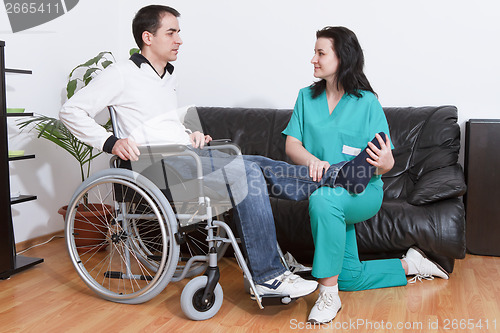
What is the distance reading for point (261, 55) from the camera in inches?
133

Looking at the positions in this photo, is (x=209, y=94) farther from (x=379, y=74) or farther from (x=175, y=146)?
(x=175, y=146)

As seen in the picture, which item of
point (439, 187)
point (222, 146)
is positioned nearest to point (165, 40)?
point (222, 146)

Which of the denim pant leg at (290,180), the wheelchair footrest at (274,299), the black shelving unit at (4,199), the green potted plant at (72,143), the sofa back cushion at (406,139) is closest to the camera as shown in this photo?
the wheelchair footrest at (274,299)

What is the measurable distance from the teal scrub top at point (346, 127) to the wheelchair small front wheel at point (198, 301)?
697 millimetres

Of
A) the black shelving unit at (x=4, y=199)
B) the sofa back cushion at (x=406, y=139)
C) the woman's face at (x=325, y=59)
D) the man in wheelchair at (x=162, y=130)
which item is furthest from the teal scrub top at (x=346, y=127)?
the black shelving unit at (x=4, y=199)

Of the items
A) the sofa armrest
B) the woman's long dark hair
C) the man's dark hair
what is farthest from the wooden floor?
the man's dark hair

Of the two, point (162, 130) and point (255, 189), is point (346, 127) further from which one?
point (162, 130)

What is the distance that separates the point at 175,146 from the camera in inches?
72.6

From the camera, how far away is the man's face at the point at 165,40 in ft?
7.13

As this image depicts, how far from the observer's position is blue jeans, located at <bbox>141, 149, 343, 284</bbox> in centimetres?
187

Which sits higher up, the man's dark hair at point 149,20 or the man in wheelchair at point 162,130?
the man's dark hair at point 149,20

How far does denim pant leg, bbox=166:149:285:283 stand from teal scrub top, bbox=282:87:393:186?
14.0 inches

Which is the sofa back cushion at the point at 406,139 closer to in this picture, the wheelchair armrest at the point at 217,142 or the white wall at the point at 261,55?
the white wall at the point at 261,55

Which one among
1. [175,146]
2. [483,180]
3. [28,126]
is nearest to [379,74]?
[483,180]
